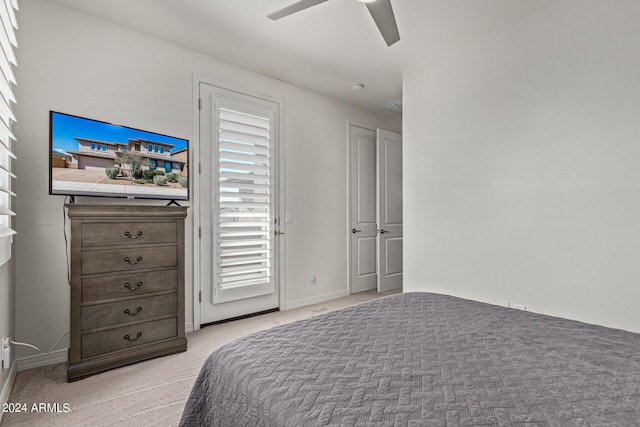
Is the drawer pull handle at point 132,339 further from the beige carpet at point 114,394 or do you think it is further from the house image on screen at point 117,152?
the house image on screen at point 117,152

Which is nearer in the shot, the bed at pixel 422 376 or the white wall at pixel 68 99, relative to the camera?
the bed at pixel 422 376

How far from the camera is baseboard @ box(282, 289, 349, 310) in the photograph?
3890mm

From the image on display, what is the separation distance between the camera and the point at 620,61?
88.1 inches

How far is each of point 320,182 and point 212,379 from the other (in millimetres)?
3272

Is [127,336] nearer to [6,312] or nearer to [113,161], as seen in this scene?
[6,312]

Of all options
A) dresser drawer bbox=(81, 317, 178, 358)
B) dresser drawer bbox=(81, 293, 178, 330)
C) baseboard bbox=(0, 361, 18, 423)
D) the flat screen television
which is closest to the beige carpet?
baseboard bbox=(0, 361, 18, 423)

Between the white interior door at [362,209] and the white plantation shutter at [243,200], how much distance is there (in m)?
1.35

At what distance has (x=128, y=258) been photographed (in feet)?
7.90

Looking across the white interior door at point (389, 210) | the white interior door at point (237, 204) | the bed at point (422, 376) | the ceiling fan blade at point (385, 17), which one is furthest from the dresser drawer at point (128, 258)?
the white interior door at point (389, 210)

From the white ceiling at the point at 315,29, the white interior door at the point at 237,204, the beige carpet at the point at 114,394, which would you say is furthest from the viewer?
the white interior door at the point at 237,204

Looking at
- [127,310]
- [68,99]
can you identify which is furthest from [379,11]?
[127,310]

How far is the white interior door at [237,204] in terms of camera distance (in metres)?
3.25

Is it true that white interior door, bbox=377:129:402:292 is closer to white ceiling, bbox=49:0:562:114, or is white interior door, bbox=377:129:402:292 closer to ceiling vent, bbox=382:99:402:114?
ceiling vent, bbox=382:99:402:114

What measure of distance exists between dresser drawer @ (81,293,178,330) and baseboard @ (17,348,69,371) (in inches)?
17.9
